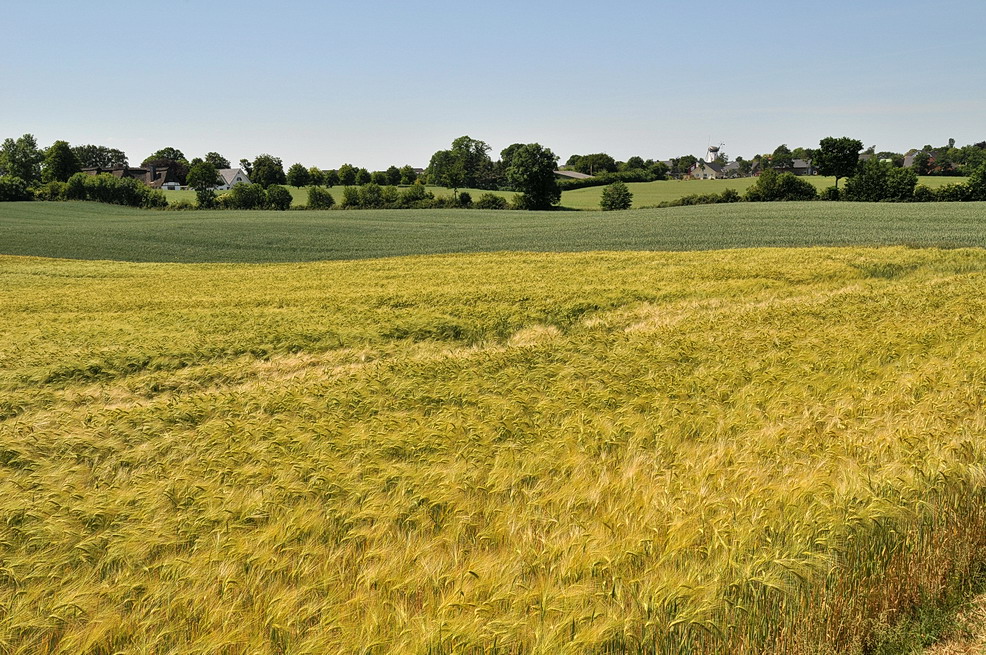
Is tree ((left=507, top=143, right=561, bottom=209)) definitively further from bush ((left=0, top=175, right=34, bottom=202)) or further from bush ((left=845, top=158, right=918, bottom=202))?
bush ((left=0, top=175, right=34, bottom=202))

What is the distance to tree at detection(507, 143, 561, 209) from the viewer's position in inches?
3066

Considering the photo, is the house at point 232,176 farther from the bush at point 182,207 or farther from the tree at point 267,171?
the bush at point 182,207

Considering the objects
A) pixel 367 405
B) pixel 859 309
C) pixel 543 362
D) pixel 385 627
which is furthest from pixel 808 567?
pixel 859 309

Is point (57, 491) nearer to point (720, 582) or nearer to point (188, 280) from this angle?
point (720, 582)

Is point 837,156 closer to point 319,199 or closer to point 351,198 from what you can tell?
point 351,198

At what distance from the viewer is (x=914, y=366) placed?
23.1 feet

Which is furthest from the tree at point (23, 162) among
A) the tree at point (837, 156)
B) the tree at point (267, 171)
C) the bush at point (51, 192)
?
the tree at point (837, 156)

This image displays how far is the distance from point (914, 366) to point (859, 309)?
437cm

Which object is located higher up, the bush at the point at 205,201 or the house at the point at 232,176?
the house at the point at 232,176

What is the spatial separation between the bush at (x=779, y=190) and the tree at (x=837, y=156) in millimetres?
15853

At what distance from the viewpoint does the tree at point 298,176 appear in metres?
124

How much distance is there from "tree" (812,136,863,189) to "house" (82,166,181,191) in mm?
118524

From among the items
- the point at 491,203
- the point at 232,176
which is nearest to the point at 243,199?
the point at 491,203

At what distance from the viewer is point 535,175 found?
257 ft
